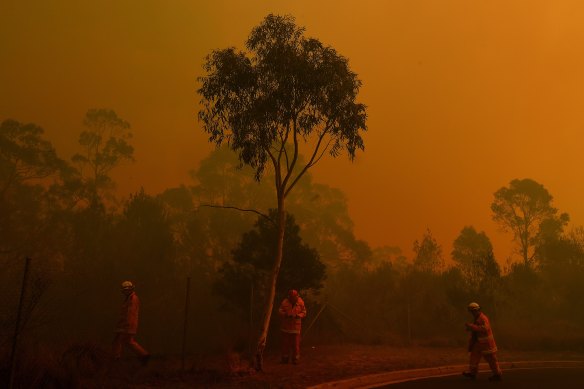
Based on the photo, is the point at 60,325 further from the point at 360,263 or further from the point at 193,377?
the point at 360,263

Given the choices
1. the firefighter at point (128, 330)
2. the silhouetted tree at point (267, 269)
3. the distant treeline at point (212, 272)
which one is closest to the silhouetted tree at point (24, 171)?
the distant treeline at point (212, 272)

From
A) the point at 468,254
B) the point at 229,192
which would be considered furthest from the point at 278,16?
the point at 468,254

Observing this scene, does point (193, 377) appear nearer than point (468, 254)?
Yes

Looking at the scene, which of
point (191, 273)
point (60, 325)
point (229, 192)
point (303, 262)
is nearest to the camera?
point (303, 262)

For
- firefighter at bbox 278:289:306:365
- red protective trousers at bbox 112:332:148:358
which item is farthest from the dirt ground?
firefighter at bbox 278:289:306:365

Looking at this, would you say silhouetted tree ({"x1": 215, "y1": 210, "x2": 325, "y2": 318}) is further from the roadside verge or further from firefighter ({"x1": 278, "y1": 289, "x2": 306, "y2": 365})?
the roadside verge

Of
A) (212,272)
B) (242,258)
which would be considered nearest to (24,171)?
(212,272)

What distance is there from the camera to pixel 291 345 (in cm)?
1316

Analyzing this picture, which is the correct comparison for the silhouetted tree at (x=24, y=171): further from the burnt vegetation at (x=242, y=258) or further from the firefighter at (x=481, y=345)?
the firefighter at (x=481, y=345)

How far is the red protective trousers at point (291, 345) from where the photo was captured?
511 inches

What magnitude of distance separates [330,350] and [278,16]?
10829 millimetres

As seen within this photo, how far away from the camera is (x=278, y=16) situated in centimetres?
1505

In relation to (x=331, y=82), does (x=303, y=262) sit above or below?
below

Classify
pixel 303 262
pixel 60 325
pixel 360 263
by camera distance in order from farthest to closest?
pixel 360 263 < pixel 60 325 < pixel 303 262
